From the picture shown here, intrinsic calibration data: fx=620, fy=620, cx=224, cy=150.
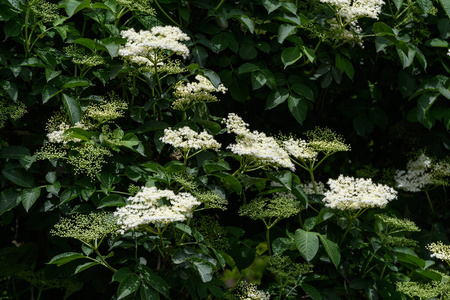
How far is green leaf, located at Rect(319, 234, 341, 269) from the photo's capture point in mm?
2648

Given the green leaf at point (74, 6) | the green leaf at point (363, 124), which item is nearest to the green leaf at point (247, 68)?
the green leaf at point (363, 124)

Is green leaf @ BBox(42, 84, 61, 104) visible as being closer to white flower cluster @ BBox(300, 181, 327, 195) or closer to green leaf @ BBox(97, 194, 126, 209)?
green leaf @ BBox(97, 194, 126, 209)

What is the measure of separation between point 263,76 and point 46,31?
3.42 feet

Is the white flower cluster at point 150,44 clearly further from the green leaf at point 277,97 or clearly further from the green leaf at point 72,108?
the green leaf at point 277,97

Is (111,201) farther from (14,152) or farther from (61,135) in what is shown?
(14,152)

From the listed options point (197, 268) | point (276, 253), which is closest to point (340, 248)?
point (276, 253)

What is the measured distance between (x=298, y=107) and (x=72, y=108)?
3.56 ft

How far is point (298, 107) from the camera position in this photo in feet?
10.0

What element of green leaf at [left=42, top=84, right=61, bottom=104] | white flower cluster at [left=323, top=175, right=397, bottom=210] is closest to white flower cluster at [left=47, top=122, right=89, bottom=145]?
green leaf at [left=42, top=84, right=61, bottom=104]

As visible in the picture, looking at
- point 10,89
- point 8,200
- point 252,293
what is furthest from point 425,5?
point 8,200

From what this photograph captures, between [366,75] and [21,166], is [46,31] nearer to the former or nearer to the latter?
[21,166]

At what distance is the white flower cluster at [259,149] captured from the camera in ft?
8.38

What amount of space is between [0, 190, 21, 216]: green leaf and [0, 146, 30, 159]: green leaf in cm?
16

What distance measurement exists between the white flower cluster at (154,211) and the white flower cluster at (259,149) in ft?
1.18
